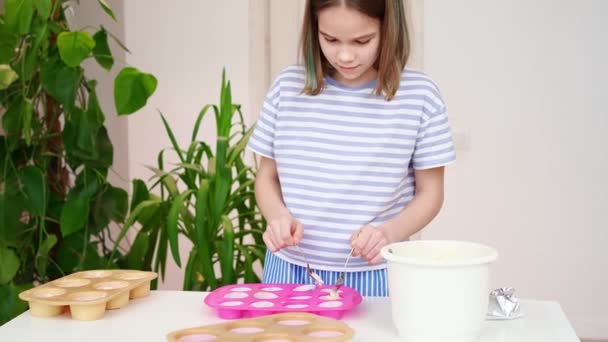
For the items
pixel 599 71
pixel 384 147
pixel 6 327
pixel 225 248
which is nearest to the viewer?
pixel 6 327

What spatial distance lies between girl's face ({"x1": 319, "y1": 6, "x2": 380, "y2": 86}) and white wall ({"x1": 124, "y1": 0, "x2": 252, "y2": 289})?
1.97 meters

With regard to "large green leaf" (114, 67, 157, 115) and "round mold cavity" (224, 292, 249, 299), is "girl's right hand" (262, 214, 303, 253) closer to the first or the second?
"round mold cavity" (224, 292, 249, 299)

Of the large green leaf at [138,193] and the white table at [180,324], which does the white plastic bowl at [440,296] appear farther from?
the large green leaf at [138,193]

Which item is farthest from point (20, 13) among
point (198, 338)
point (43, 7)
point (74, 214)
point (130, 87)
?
point (198, 338)

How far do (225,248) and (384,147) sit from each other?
894 millimetres

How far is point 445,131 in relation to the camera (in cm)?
148

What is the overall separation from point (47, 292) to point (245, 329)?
353 mm

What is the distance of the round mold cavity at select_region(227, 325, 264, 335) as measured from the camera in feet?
3.29

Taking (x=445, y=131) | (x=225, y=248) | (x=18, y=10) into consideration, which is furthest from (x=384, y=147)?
A: (x=18, y=10)

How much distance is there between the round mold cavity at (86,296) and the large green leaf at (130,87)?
2.68 feet

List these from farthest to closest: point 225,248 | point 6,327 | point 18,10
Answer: point 225,248 → point 18,10 → point 6,327

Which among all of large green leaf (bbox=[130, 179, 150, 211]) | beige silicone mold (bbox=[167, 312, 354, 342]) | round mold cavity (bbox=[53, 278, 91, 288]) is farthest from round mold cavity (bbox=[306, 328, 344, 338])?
large green leaf (bbox=[130, 179, 150, 211])

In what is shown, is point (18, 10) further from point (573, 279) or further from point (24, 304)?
point (573, 279)

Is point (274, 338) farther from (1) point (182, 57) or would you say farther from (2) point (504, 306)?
(1) point (182, 57)
